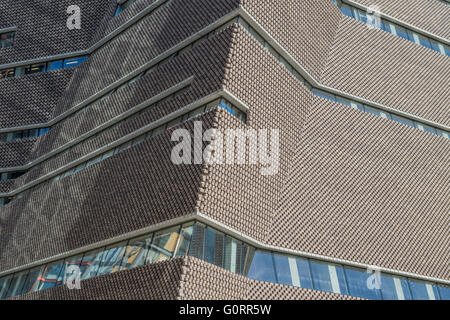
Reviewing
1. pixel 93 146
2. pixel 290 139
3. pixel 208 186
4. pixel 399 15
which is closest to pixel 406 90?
pixel 399 15

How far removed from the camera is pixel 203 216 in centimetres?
1928

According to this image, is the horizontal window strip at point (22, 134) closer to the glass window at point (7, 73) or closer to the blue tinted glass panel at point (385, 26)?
the glass window at point (7, 73)

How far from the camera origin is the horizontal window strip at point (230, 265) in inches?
774

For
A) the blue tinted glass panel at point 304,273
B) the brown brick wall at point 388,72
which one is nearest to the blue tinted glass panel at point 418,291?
the blue tinted glass panel at point 304,273

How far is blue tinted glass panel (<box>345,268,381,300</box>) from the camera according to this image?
75.5 ft

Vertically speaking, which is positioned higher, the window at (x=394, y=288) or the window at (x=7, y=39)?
the window at (x=7, y=39)

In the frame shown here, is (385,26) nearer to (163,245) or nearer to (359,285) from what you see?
(359,285)

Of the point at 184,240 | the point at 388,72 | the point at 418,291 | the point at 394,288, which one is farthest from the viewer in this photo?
the point at 388,72

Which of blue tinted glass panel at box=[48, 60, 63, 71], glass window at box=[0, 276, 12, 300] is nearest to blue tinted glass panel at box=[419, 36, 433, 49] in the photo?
blue tinted glass panel at box=[48, 60, 63, 71]

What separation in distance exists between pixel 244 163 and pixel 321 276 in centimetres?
649

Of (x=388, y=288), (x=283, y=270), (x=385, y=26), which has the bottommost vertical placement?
(x=283, y=270)

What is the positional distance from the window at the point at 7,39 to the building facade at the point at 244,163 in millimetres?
7687

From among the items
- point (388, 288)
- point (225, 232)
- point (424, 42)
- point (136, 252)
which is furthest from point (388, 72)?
point (136, 252)

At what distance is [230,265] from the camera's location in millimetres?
20125
